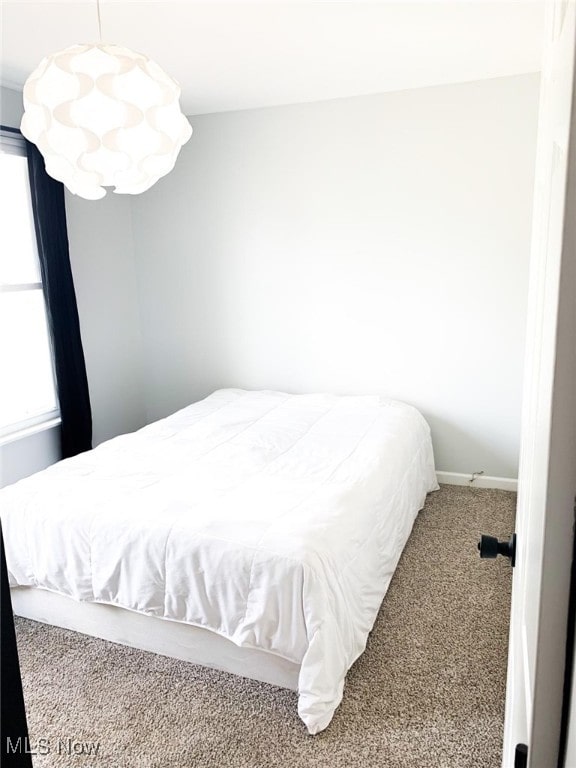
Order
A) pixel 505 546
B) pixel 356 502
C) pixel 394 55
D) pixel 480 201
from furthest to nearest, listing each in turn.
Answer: pixel 480 201 < pixel 394 55 < pixel 356 502 < pixel 505 546

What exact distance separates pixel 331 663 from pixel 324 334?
2360 millimetres

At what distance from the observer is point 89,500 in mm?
2285

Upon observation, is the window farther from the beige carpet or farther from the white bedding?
the beige carpet

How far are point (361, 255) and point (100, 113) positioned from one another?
2.22 metres

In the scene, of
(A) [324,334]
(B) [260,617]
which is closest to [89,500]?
(B) [260,617]

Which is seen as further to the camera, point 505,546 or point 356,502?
point 356,502

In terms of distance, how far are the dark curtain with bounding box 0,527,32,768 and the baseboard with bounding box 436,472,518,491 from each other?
325cm

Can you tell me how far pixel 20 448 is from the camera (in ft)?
10.8

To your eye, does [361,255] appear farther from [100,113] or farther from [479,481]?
[100,113]

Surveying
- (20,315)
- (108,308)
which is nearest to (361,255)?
(108,308)

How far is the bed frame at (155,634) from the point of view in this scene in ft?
6.43

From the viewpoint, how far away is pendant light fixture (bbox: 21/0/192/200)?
5.31ft

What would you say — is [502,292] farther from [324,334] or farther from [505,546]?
[505,546]

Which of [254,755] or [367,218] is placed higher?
[367,218]
